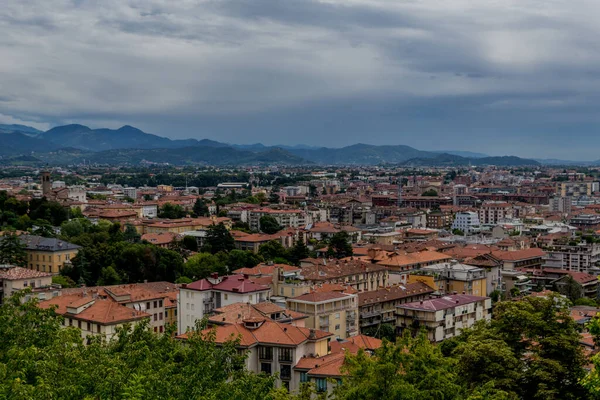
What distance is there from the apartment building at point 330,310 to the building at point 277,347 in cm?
655

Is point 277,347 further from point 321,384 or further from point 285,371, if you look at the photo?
point 321,384

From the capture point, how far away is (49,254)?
46.9 meters

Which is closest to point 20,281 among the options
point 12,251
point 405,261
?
point 12,251

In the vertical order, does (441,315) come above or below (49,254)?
below

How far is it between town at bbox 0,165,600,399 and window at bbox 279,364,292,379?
0.04 meters

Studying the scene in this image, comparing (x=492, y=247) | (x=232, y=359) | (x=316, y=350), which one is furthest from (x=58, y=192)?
(x=232, y=359)

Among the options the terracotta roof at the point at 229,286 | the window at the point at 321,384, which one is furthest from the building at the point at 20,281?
the window at the point at 321,384

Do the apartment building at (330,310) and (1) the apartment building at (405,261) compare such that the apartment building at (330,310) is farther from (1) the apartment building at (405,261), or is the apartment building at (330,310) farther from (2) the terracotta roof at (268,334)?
(1) the apartment building at (405,261)

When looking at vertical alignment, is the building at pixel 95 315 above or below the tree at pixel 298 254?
above

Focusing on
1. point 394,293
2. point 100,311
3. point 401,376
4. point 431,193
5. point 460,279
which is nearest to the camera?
point 401,376

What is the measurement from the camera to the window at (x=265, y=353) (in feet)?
84.3

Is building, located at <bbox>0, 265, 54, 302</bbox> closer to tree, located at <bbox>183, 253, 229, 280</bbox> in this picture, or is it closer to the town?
the town

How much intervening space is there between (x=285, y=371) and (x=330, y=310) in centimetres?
887

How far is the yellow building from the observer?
4688cm
